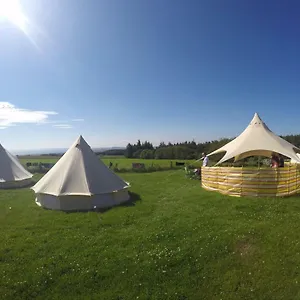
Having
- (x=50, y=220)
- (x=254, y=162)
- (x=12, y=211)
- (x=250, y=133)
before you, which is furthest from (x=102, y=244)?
(x=254, y=162)

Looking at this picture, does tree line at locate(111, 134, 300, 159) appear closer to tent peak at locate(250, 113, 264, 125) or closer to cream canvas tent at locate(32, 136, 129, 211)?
tent peak at locate(250, 113, 264, 125)

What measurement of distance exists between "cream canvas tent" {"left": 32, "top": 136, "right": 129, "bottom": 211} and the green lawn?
1.06 metres

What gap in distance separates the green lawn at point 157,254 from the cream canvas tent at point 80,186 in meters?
1.06

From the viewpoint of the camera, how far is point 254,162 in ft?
115

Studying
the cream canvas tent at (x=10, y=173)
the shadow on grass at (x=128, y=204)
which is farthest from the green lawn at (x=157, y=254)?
the cream canvas tent at (x=10, y=173)

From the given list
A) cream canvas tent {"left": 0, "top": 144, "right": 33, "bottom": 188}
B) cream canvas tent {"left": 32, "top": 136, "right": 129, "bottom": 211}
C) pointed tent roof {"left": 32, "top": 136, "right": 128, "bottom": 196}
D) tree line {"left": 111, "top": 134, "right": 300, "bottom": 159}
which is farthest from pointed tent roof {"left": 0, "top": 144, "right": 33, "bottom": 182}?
tree line {"left": 111, "top": 134, "right": 300, "bottom": 159}

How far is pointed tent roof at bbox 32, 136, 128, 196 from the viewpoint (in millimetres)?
14258

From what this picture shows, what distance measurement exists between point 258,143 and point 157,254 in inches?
466

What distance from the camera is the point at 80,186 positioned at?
14344 millimetres

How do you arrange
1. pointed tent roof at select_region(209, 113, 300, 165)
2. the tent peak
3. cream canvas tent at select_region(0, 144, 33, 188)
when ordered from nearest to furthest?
pointed tent roof at select_region(209, 113, 300, 165), the tent peak, cream canvas tent at select_region(0, 144, 33, 188)

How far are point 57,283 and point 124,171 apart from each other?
27.6m

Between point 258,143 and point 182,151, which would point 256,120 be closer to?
point 258,143

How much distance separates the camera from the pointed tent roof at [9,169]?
2230cm

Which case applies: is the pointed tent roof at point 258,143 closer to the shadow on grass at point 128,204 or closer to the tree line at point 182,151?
the shadow on grass at point 128,204
